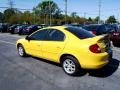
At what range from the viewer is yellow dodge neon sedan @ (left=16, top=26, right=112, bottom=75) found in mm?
6898

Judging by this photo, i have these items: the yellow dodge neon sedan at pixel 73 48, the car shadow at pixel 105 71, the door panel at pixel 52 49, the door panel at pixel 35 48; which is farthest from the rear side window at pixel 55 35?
the car shadow at pixel 105 71

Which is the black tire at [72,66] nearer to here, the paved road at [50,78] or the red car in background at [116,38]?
the paved road at [50,78]

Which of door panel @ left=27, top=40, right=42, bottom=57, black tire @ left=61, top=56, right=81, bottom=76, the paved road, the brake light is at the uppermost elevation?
the brake light

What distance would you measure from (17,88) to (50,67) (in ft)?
7.91

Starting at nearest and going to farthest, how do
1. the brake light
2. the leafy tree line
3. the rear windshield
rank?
the brake light
the rear windshield
the leafy tree line

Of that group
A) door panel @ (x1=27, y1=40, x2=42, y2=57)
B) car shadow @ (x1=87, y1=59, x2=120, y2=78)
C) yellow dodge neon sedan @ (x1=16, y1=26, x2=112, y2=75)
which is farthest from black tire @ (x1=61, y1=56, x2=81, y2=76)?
door panel @ (x1=27, y1=40, x2=42, y2=57)

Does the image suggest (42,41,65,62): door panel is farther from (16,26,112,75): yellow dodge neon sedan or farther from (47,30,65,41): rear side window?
(47,30,65,41): rear side window

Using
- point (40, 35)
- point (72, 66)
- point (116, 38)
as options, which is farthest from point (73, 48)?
point (116, 38)

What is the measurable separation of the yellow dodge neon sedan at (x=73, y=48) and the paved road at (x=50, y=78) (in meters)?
0.37

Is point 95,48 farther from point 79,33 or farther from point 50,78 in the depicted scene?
point 50,78

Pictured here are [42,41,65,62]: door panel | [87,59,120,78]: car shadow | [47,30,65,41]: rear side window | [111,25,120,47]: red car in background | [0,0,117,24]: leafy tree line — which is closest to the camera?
[87,59,120,78]: car shadow

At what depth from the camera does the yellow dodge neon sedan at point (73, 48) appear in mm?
6898

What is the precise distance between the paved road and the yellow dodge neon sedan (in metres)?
0.37

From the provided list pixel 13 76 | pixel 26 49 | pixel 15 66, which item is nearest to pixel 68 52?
pixel 13 76
